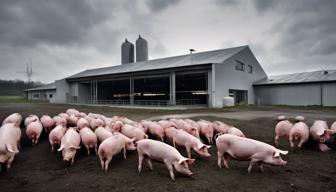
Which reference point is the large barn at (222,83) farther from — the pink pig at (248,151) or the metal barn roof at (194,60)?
the pink pig at (248,151)

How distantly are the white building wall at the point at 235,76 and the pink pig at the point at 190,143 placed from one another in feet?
48.7

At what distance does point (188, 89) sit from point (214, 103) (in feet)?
44.2

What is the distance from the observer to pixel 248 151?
412 cm

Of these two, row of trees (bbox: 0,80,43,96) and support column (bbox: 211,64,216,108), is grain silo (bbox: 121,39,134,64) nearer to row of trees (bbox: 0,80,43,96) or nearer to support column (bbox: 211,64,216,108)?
support column (bbox: 211,64,216,108)

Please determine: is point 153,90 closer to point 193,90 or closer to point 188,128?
point 193,90

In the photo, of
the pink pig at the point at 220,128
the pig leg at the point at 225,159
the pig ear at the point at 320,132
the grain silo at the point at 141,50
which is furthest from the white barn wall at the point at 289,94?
the pig leg at the point at 225,159

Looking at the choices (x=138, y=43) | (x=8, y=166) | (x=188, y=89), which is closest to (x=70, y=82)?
(x=138, y=43)

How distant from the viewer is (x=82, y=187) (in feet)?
12.3

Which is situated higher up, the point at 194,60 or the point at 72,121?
the point at 194,60

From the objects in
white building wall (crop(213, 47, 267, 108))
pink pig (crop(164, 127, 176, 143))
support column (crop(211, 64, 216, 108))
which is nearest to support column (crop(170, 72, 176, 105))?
support column (crop(211, 64, 216, 108))

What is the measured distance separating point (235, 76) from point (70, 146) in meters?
20.4

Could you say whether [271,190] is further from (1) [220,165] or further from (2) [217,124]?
(2) [217,124]

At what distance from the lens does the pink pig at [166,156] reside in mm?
3850

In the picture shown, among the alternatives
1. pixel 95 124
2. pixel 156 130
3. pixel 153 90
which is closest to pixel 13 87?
pixel 153 90
